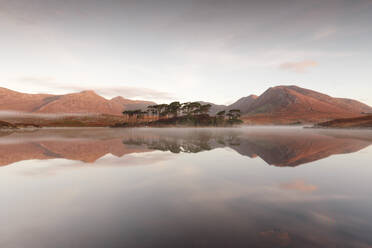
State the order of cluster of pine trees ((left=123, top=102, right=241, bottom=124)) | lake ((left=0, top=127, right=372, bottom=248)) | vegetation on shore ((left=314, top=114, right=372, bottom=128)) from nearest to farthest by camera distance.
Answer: lake ((left=0, top=127, right=372, bottom=248))
vegetation on shore ((left=314, top=114, right=372, bottom=128))
cluster of pine trees ((left=123, top=102, right=241, bottom=124))

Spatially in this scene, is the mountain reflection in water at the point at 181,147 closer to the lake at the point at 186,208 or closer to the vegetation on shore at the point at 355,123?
the lake at the point at 186,208

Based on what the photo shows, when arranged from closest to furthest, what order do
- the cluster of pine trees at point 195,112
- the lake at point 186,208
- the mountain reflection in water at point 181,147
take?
the lake at point 186,208 < the mountain reflection in water at point 181,147 < the cluster of pine trees at point 195,112

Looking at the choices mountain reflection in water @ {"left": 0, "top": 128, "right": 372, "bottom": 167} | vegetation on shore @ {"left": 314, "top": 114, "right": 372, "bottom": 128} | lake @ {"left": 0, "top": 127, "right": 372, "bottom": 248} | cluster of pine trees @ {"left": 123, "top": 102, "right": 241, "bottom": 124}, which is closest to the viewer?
lake @ {"left": 0, "top": 127, "right": 372, "bottom": 248}

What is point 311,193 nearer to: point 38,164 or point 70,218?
point 70,218

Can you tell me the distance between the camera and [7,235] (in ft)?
17.9

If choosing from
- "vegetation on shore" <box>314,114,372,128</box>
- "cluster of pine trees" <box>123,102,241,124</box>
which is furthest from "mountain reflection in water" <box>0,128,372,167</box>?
"cluster of pine trees" <box>123,102,241,124</box>

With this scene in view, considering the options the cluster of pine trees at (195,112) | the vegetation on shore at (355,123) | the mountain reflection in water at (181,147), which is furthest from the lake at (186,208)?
the cluster of pine trees at (195,112)

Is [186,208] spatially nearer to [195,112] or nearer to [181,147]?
[181,147]

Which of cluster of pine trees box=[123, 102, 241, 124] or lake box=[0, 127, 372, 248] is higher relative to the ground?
cluster of pine trees box=[123, 102, 241, 124]

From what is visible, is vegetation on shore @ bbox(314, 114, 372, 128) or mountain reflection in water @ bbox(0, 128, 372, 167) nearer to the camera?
mountain reflection in water @ bbox(0, 128, 372, 167)

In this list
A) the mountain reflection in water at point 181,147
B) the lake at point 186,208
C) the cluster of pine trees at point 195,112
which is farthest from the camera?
the cluster of pine trees at point 195,112

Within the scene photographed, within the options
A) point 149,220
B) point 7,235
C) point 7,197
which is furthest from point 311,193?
point 7,197

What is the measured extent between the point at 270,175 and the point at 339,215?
513 cm

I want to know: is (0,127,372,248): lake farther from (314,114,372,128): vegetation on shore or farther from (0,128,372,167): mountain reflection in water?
(314,114,372,128): vegetation on shore
